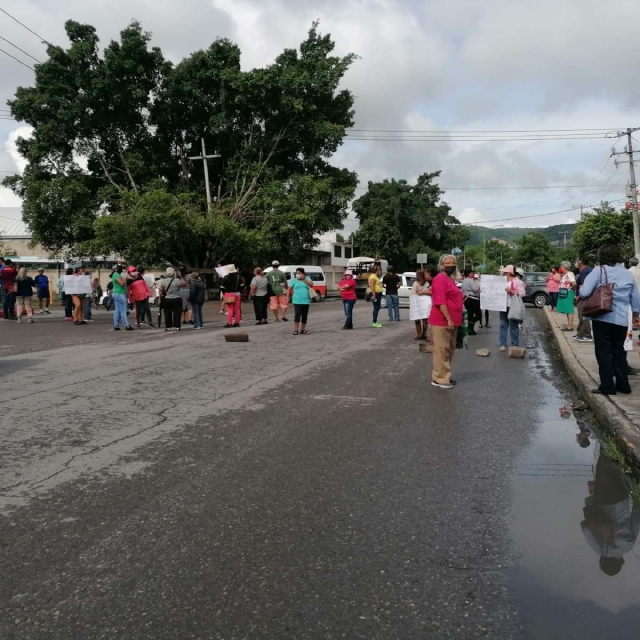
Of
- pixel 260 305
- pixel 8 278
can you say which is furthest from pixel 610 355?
pixel 8 278

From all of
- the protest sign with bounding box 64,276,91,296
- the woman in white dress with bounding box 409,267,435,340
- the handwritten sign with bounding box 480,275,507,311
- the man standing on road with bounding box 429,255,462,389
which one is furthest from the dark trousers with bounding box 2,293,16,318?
the man standing on road with bounding box 429,255,462,389

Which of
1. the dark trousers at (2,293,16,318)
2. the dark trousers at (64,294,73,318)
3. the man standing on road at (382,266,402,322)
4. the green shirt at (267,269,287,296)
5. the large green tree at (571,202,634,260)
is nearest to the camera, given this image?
the man standing on road at (382,266,402,322)

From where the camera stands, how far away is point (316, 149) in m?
39.0

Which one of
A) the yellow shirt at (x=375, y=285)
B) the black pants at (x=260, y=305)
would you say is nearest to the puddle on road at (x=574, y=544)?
the yellow shirt at (x=375, y=285)

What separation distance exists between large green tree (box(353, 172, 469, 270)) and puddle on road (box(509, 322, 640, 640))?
57.7 meters

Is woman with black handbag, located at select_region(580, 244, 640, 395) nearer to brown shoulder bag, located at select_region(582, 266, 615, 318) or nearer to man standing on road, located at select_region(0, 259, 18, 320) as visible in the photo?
brown shoulder bag, located at select_region(582, 266, 615, 318)

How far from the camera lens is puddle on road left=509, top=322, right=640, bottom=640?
9.46ft

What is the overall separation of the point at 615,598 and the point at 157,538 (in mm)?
2454

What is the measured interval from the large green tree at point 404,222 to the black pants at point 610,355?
55.2 meters

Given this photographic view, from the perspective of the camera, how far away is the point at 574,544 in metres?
3.72

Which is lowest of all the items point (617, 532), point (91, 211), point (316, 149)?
point (617, 532)

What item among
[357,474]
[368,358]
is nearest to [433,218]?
[368,358]

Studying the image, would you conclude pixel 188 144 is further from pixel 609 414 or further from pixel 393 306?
pixel 609 414

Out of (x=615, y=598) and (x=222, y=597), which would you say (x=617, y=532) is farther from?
(x=222, y=597)
